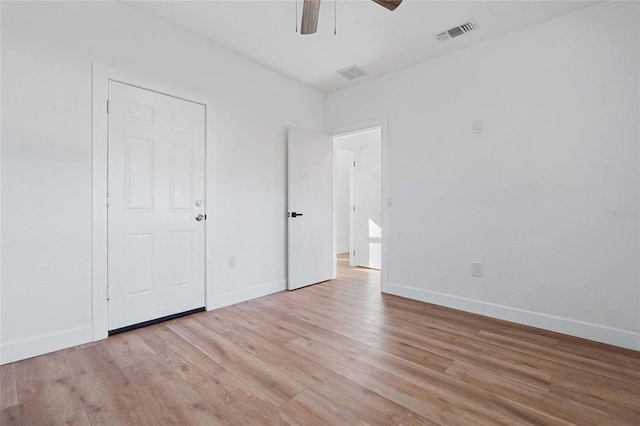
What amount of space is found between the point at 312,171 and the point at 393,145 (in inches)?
43.6

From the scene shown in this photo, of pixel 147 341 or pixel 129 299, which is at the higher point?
pixel 129 299

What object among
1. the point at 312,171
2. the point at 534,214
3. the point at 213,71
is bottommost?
the point at 534,214

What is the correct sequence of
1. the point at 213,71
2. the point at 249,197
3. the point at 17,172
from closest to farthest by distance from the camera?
the point at 17,172, the point at 213,71, the point at 249,197

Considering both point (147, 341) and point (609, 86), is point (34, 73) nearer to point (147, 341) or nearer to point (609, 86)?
point (147, 341)

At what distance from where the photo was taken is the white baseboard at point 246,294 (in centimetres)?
296

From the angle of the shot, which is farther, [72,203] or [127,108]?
[127,108]

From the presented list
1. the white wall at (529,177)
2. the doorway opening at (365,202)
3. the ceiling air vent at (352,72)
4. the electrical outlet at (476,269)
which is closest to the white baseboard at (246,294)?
the white wall at (529,177)

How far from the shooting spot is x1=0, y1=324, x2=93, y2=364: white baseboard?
1877mm

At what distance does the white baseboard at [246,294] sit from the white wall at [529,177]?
1385mm

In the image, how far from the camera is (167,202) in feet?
8.61

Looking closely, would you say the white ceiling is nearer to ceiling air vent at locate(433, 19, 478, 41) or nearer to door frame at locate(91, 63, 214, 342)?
ceiling air vent at locate(433, 19, 478, 41)

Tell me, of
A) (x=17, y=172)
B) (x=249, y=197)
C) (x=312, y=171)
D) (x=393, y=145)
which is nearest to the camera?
(x=17, y=172)

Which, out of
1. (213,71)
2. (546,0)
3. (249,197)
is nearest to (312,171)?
(249,197)

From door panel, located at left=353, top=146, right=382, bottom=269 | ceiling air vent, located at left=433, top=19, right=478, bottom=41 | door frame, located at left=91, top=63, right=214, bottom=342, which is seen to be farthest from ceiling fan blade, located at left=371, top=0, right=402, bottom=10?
door panel, located at left=353, top=146, right=382, bottom=269
